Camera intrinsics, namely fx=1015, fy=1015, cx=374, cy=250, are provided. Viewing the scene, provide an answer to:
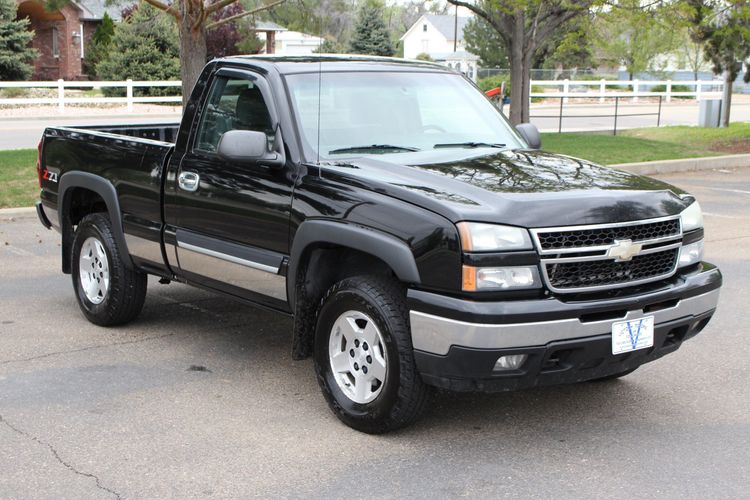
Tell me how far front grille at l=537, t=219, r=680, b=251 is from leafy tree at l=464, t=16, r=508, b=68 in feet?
Result: 205

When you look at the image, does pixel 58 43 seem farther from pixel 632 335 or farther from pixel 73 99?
pixel 632 335

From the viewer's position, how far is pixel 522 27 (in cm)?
1888

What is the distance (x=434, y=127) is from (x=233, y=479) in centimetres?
254

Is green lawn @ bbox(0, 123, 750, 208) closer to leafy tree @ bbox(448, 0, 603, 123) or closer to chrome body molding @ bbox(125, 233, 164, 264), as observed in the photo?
leafy tree @ bbox(448, 0, 603, 123)

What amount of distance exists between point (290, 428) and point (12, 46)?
35725 millimetres

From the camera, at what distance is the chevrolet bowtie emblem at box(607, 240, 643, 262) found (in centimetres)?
480

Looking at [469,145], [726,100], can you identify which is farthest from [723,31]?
[469,145]

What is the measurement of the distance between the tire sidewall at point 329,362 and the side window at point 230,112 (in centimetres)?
126

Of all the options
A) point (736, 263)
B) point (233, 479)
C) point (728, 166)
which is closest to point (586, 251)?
point (233, 479)

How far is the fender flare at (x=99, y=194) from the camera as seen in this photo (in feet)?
22.6

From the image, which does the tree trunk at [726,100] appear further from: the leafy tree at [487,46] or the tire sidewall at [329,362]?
the leafy tree at [487,46]

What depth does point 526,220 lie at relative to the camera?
4.63 meters

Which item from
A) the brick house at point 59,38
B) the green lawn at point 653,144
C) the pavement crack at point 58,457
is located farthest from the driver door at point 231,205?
the brick house at point 59,38

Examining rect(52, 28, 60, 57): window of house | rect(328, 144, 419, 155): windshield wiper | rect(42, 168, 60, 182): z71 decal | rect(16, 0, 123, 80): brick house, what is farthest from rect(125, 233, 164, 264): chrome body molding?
rect(52, 28, 60, 57): window of house
